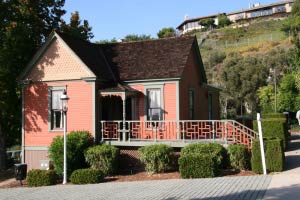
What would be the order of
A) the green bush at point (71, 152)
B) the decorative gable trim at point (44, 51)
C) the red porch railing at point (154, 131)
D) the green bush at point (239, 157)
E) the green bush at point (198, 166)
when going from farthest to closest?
the decorative gable trim at point (44, 51)
the red porch railing at point (154, 131)
the green bush at point (71, 152)
the green bush at point (239, 157)
the green bush at point (198, 166)

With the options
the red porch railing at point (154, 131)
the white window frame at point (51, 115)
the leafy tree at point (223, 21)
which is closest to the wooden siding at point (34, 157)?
the white window frame at point (51, 115)

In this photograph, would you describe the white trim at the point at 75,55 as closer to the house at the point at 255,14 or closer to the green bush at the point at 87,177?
the green bush at the point at 87,177

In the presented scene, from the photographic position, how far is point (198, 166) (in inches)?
663

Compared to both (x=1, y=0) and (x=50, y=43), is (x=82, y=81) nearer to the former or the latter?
(x=50, y=43)

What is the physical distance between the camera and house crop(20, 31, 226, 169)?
71.2ft

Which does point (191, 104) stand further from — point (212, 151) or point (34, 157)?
point (34, 157)

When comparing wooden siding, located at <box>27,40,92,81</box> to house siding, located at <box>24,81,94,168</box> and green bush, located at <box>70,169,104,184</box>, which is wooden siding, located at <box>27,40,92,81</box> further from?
green bush, located at <box>70,169,104,184</box>

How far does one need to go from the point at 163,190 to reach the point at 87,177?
15.6 feet

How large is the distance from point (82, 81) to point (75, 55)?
1436 mm

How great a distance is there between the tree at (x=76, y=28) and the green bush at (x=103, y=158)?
10233mm

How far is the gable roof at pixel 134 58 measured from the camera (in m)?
22.2

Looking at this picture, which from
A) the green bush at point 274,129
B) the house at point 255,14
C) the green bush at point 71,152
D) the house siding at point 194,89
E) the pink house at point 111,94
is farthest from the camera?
the house at point 255,14

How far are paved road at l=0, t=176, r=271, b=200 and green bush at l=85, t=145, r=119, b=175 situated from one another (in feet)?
6.68

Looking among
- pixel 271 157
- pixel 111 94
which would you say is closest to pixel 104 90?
pixel 111 94
